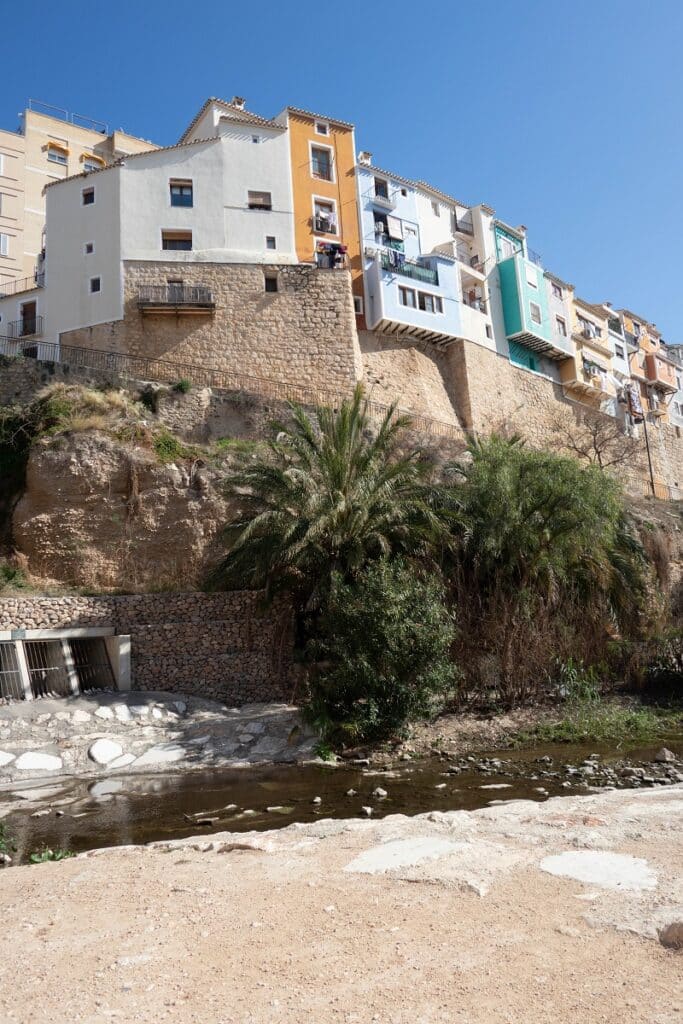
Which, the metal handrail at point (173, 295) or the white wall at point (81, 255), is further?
the white wall at point (81, 255)

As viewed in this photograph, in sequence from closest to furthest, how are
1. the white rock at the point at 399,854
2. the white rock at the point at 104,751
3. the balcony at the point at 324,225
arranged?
the white rock at the point at 399,854, the white rock at the point at 104,751, the balcony at the point at 324,225

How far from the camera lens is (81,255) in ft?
104

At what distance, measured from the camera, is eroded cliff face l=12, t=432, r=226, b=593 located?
21.1m

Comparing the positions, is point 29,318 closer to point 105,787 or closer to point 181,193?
point 181,193

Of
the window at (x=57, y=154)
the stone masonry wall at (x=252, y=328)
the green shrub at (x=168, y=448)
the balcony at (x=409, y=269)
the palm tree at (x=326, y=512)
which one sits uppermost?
the window at (x=57, y=154)

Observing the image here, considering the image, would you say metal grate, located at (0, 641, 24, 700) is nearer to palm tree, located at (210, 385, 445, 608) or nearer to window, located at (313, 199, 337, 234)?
palm tree, located at (210, 385, 445, 608)

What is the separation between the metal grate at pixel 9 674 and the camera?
16.3m

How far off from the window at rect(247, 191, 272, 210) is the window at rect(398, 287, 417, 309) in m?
7.36

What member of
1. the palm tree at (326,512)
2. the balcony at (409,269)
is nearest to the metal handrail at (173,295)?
the balcony at (409,269)

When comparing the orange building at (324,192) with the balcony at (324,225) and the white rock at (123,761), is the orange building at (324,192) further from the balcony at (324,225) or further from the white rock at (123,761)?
the white rock at (123,761)

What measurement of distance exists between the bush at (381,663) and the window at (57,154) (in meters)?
45.4

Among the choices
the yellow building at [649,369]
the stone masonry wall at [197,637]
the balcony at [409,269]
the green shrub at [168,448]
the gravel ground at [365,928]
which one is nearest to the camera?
the gravel ground at [365,928]

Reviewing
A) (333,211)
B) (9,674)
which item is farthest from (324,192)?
(9,674)

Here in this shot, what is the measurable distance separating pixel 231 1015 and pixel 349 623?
34.1ft
